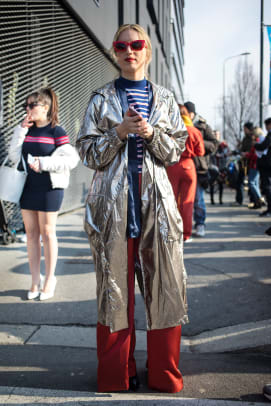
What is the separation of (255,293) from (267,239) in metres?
3.03

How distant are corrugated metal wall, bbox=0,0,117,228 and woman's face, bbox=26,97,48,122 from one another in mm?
3081

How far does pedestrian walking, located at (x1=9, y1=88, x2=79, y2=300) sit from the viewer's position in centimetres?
396

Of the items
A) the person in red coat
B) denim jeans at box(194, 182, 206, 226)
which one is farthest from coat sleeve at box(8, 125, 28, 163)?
denim jeans at box(194, 182, 206, 226)

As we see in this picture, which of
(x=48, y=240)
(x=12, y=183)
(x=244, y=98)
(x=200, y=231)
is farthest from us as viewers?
(x=244, y=98)

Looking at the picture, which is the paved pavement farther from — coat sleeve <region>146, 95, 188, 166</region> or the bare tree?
the bare tree

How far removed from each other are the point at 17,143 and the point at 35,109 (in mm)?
370

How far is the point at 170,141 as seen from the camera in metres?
2.49

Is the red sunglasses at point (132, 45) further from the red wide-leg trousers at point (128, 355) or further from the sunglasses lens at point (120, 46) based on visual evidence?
the red wide-leg trousers at point (128, 355)

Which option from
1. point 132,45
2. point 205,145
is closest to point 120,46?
point 132,45

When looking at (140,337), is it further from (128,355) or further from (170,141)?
(170,141)

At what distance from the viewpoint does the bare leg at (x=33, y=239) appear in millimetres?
4070

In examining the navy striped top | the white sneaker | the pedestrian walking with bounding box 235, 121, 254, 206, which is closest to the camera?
the navy striped top

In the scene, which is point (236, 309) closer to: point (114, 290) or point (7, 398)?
point (114, 290)

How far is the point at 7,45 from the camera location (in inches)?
261
